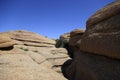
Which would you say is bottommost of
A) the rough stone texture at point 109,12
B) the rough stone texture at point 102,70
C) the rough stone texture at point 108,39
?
the rough stone texture at point 102,70

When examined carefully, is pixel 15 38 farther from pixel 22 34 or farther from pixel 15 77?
pixel 15 77

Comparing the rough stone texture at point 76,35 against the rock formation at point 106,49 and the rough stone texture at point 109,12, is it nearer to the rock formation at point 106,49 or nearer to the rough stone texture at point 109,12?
the rough stone texture at point 109,12

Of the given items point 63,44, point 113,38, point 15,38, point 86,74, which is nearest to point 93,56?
point 86,74

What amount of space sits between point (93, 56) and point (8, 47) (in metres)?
13.3

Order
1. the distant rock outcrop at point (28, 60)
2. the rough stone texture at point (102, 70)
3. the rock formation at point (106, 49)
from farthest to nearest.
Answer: the distant rock outcrop at point (28, 60)
the rock formation at point (106, 49)
the rough stone texture at point (102, 70)

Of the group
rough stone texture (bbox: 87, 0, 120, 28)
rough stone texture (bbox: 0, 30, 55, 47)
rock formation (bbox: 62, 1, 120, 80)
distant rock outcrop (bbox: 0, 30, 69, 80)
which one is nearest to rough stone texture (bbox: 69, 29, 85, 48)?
distant rock outcrop (bbox: 0, 30, 69, 80)

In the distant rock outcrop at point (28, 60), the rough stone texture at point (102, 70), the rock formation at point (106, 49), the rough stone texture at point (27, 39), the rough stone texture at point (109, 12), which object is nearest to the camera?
the rough stone texture at point (102, 70)

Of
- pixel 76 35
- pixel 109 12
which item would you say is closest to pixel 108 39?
pixel 109 12

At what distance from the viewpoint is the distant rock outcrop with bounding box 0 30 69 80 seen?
1359 centimetres

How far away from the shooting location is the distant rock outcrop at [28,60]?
13.6 m

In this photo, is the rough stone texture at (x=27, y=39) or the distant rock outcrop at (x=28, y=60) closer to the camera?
the distant rock outcrop at (x=28, y=60)

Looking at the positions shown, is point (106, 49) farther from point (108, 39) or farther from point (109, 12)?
point (109, 12)

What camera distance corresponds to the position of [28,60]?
18.2m

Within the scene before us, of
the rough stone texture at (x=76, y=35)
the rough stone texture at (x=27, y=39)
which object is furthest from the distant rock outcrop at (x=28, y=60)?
the rough stone texture at (x=76, y=35)
